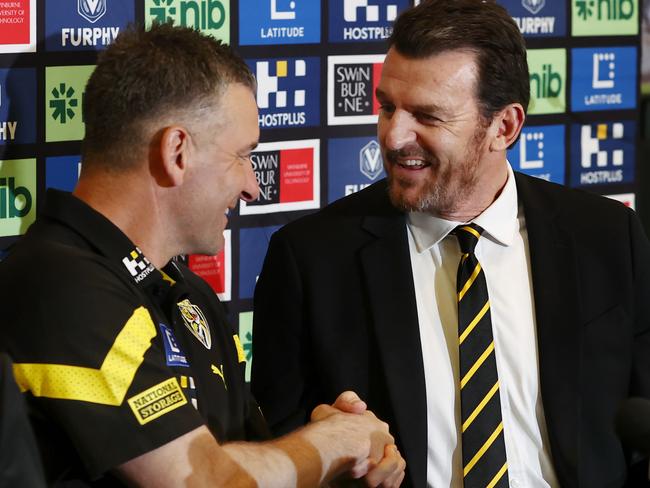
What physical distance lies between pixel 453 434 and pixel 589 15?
1.43m

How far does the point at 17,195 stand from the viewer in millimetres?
2184

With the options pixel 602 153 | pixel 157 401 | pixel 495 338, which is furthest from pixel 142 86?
pixel 602 153

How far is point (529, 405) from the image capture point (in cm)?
207

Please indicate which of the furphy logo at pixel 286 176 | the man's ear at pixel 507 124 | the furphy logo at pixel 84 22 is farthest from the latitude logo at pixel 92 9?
the man's ear at pixel 507 124

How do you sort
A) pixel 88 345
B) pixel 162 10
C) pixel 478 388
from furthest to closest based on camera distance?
pixel 162 10, pixel 478 388, pixel 88 345

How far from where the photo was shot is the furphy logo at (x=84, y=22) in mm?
2180

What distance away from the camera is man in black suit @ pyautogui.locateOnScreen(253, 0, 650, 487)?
2051mm

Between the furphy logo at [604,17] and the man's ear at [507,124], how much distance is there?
0.88m

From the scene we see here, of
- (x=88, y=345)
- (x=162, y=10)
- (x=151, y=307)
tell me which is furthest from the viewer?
(x=162, y=10)

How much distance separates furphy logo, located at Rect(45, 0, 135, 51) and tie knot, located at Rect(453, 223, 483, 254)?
754mm

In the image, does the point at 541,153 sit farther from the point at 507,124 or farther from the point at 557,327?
the point at 557,327

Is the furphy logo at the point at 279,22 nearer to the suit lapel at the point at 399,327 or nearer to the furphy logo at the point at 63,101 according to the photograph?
the furphy logo at the point at 63,101

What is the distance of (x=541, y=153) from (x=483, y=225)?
91 cm

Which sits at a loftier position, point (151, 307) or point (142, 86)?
point (142, 86)
